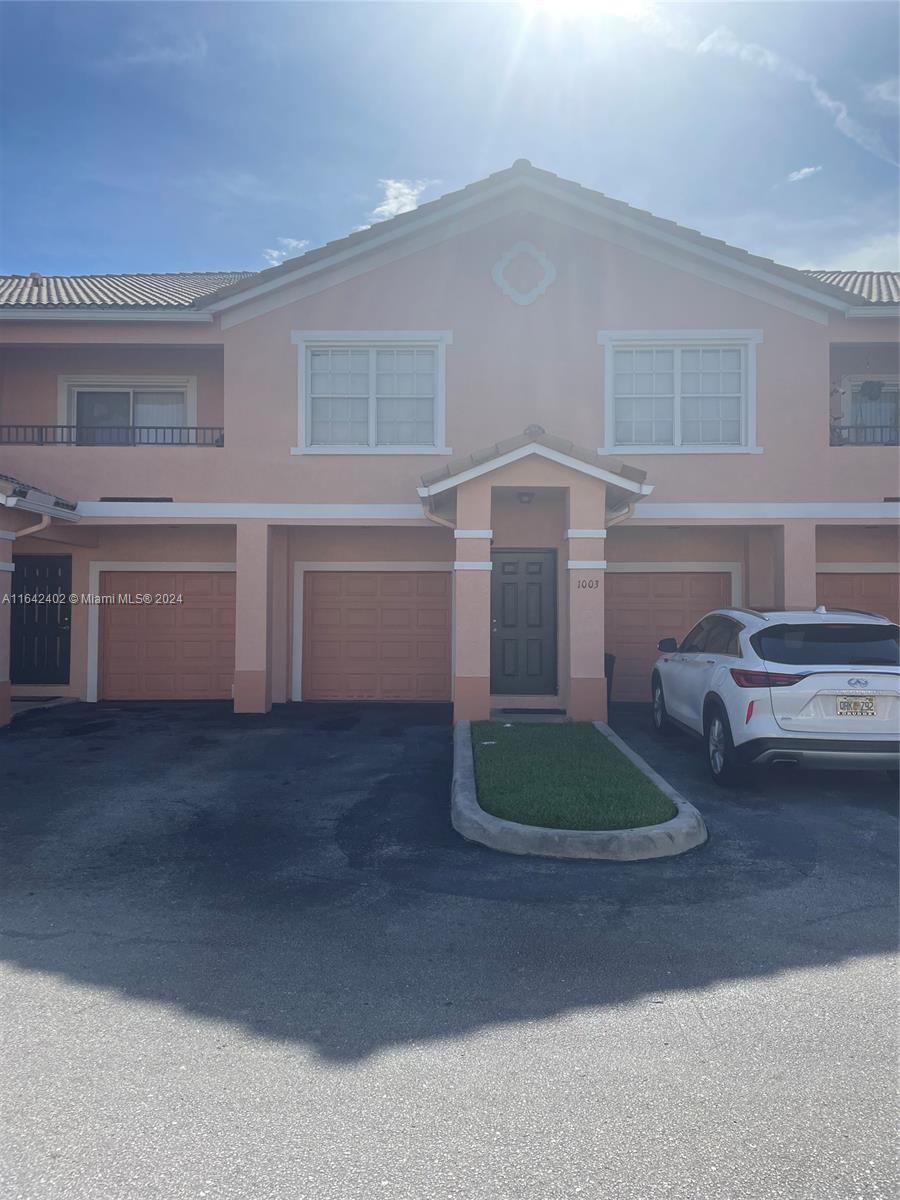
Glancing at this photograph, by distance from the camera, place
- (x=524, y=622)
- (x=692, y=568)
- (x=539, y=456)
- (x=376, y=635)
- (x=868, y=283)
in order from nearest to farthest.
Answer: (x=539, y=456) → (x=524, y=622) → (x=692, y=568) → (x=376, y=635) → (x=868, y=283)

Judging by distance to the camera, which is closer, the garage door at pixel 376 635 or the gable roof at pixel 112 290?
the gable roof at pixel 112 290

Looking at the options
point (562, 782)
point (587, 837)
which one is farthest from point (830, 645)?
point (587, 837)

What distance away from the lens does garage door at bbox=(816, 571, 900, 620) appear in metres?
13.7

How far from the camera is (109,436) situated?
13.9m

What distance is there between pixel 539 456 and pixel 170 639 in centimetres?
727

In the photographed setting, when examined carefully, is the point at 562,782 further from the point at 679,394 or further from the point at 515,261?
the point at 515,261

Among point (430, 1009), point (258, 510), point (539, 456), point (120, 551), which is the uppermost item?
point (539, 456)

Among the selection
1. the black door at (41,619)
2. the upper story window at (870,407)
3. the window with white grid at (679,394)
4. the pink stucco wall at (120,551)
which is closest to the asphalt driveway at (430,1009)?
the window with white grid at (679,394)

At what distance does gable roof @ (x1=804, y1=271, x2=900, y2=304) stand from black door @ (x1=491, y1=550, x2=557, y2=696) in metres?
6.01

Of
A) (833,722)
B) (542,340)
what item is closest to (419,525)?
(542,340)

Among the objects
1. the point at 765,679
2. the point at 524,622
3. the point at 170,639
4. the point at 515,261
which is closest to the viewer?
the point at 765,679

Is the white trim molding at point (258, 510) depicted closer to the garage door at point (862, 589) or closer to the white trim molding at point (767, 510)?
the white trim molding at point (767, 510)

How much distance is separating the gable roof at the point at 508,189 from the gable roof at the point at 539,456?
4019mm

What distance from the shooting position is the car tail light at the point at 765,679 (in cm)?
724
